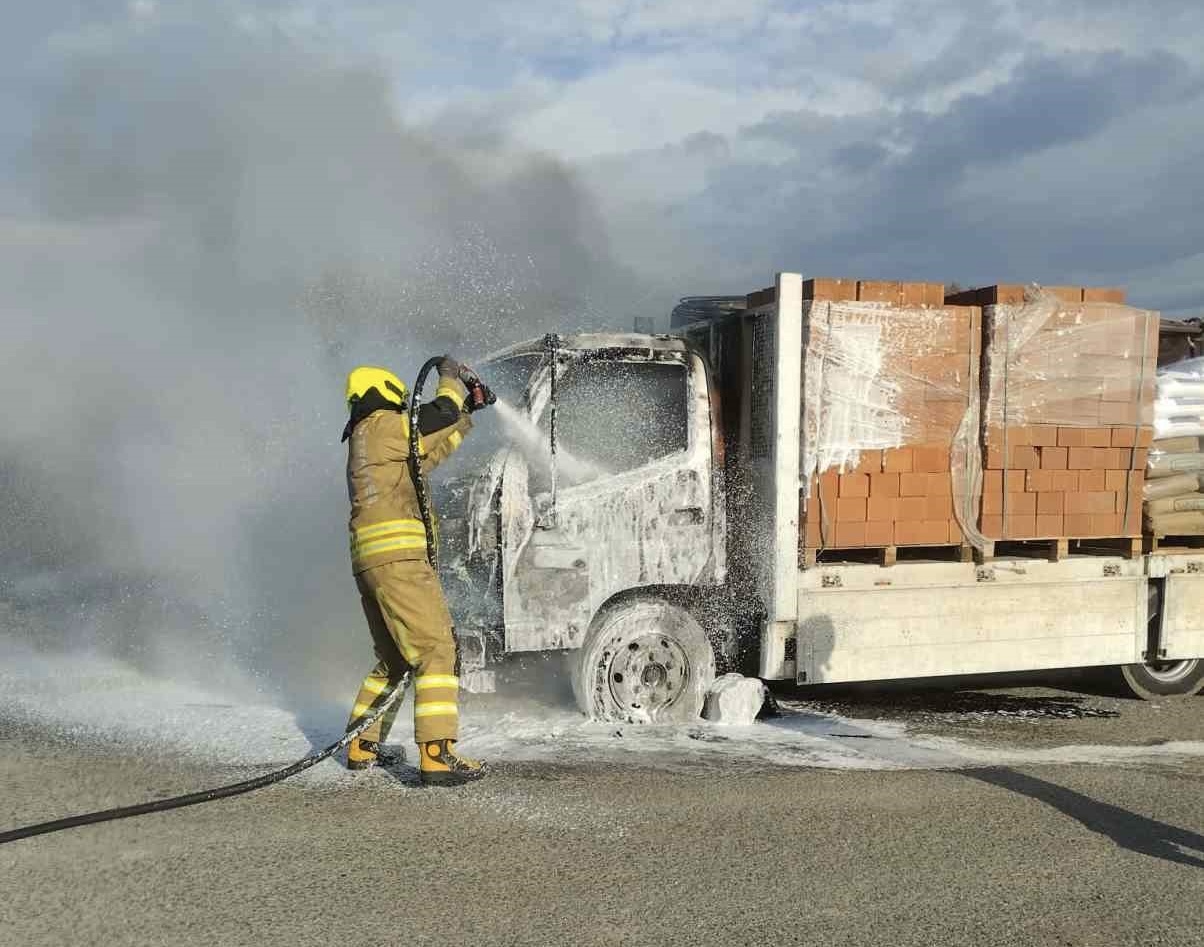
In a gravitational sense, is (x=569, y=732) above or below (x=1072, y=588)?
below

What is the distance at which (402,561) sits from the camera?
5.07m

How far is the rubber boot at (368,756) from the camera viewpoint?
5.27 meters

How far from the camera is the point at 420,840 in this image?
14.1 ft

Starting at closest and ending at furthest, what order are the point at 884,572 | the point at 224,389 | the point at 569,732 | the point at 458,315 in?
the point at 569,732 → the point at 884,572 → the point at 458,315 → the point at 224,389

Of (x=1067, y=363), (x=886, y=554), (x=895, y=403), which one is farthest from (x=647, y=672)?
(x=1067, y=363)

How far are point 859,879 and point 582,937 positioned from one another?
1.15m

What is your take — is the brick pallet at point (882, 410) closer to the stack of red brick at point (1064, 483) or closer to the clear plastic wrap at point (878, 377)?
the clear plastic wrap at point (878, 377)

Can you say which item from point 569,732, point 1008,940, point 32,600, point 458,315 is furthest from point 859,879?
point 32,600

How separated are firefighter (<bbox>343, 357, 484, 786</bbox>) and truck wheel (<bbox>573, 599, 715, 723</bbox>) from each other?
3.70 feet

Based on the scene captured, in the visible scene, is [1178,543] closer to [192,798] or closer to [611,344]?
[611,344]

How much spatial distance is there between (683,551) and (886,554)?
127cm

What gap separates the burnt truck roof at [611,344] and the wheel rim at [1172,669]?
4133mm

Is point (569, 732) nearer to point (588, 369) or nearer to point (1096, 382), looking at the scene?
point (588, 369)

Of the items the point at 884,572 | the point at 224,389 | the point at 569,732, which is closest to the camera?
the point at 569,732
